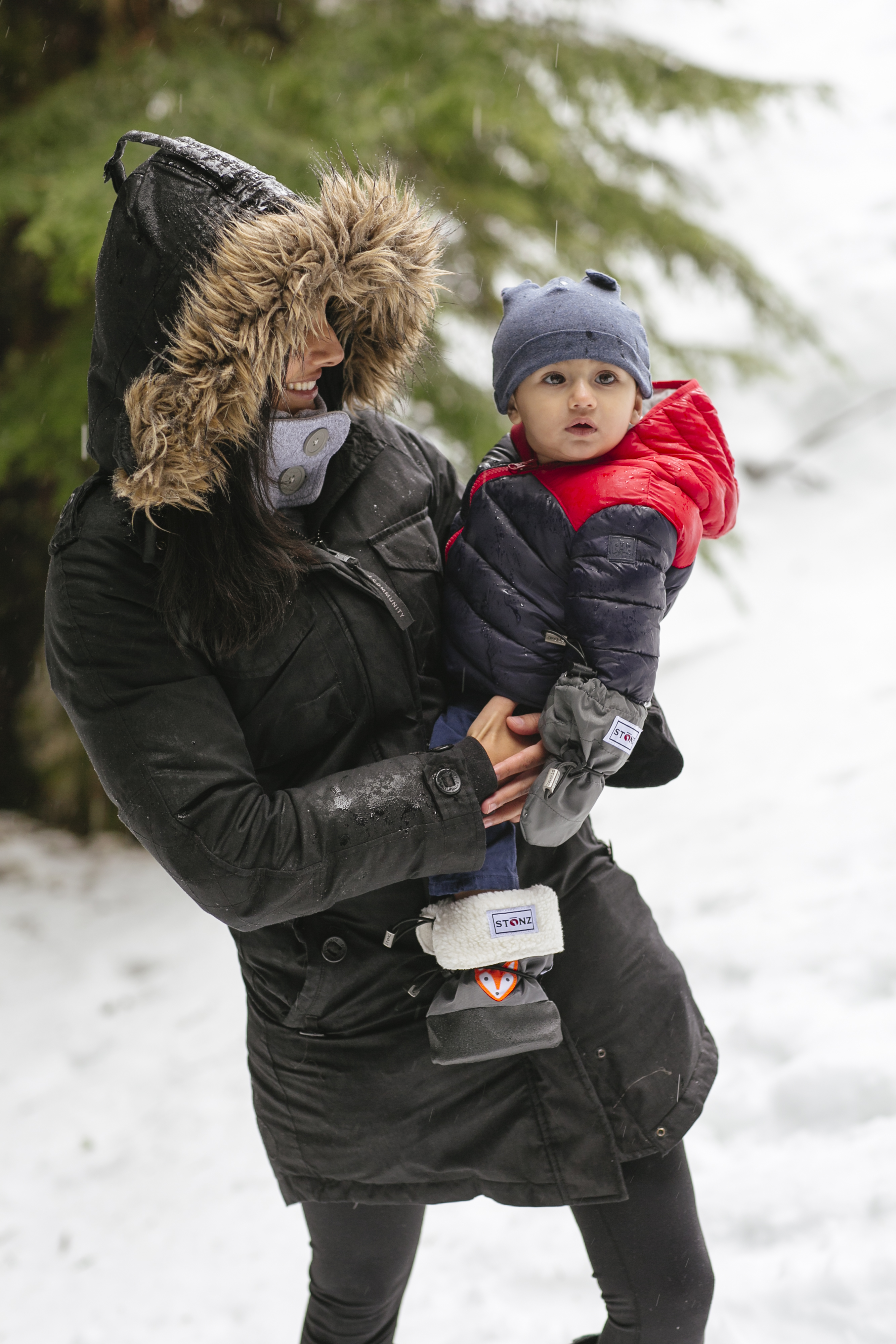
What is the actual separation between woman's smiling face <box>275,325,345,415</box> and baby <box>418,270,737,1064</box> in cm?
31

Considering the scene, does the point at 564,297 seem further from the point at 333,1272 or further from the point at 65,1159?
the point at 65,1159

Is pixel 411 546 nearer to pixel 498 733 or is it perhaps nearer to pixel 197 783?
pixel 498 733

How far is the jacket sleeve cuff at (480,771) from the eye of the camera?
4.89ft

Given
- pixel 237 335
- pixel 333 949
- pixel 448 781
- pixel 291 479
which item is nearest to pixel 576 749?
pixel 448 781

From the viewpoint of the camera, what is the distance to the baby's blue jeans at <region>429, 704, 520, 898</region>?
159 centimetres

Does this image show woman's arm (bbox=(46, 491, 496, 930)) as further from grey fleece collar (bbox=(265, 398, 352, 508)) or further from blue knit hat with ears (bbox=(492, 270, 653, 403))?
blue knit hat with ears (bbox=(492, 270, 653, 403))

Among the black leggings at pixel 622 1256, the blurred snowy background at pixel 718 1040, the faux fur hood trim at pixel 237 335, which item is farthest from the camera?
the blurred snowy background at pixel 718 1040

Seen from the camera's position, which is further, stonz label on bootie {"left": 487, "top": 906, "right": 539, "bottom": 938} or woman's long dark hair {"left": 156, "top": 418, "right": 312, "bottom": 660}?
stonz label on bootie {"left": 487, "top": 906, "right": 539, "bottom": 938}

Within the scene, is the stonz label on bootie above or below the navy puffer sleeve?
below

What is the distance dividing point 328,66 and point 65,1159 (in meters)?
3.86

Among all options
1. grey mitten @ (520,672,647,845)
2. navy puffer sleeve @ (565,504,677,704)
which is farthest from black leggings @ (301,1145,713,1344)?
navy puffer sleeve @ (565,504,677,704)

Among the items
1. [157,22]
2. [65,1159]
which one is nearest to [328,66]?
[157,22]

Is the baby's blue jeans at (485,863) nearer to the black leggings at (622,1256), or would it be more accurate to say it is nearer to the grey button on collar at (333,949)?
the grey button on collar at (333,949)

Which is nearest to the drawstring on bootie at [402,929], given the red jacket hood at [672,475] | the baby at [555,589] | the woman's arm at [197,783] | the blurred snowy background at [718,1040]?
the baby at [555,589]
